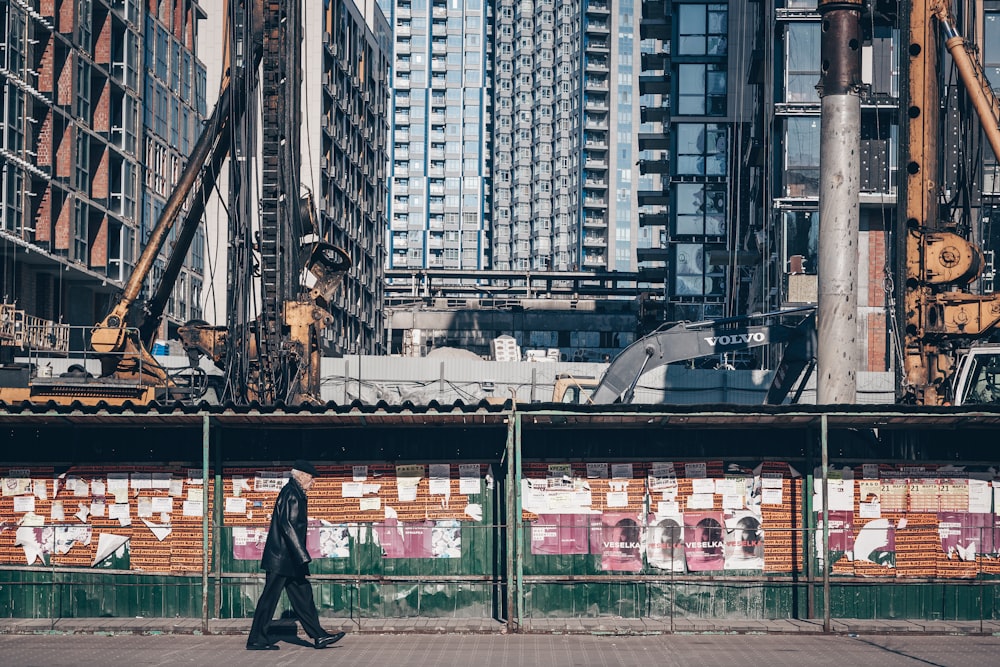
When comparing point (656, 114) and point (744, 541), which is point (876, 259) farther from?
point (656, 114)

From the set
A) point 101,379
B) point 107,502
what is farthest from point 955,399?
point 101,379

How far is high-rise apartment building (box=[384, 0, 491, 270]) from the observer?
182 m

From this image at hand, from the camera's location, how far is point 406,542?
62.4ft

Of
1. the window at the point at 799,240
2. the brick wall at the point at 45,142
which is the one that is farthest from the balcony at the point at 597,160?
the window at the point at 799,240

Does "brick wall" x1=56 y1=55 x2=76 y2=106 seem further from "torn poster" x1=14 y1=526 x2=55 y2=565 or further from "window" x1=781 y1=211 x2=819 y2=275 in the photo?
"torn poster" x1=14 y1=526 x2=55 y2=565

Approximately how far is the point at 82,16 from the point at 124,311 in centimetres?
2763

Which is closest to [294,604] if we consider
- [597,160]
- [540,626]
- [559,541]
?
[540,626]

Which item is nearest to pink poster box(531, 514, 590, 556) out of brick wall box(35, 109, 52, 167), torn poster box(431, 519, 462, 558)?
torn poster box(431, 519, 462, 558)

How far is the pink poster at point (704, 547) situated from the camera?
19.0m

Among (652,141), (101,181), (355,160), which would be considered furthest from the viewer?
(355,160)

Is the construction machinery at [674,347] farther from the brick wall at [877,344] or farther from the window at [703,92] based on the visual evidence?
the window at [703,92]

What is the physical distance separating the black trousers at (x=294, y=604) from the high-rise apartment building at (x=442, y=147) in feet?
545

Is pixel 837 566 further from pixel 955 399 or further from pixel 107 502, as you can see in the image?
pixel 107 502

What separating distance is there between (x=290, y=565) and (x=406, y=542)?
9.86 ft
